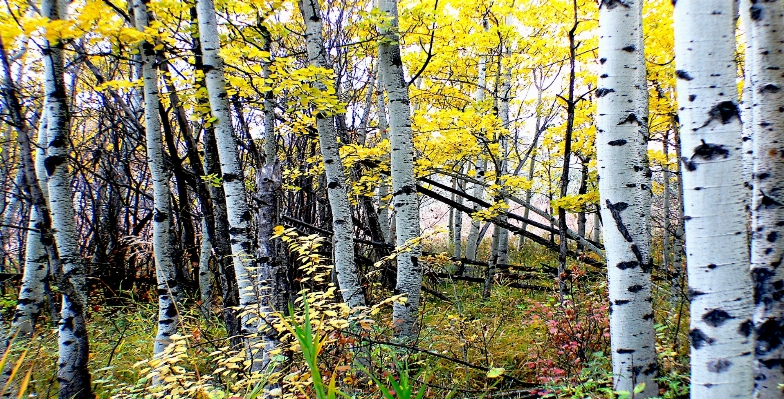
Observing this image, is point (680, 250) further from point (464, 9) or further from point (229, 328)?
point (229, 328)

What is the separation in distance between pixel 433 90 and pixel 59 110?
19.0 feet

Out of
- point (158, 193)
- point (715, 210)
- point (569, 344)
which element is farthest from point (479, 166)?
point (715, 210)

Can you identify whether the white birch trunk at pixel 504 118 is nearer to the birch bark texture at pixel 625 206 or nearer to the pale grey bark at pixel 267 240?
the pale grey bark at pixel 267 240

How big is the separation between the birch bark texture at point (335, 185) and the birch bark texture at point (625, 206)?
2341 mm

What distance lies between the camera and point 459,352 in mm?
4168

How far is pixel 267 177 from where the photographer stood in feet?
11.9

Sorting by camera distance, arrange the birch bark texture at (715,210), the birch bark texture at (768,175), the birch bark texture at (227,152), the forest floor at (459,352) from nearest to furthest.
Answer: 1. the birch bark texture at (715,210)
2. the birch bark texture at (768,175)
3. the forest floor at (459,352)
4. the birch bark texture at (227,152)

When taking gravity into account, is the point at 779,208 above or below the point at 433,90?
below

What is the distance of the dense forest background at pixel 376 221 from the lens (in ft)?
5.24

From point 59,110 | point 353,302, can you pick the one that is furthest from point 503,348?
point 59,110

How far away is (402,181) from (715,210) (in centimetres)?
291

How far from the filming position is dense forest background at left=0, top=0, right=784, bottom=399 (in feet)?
5.24

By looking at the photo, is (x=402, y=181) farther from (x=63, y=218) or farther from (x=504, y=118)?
(x=504, y=118)

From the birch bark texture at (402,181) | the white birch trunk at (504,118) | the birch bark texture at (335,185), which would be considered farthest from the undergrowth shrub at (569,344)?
the white birch trunk at (504,118)
